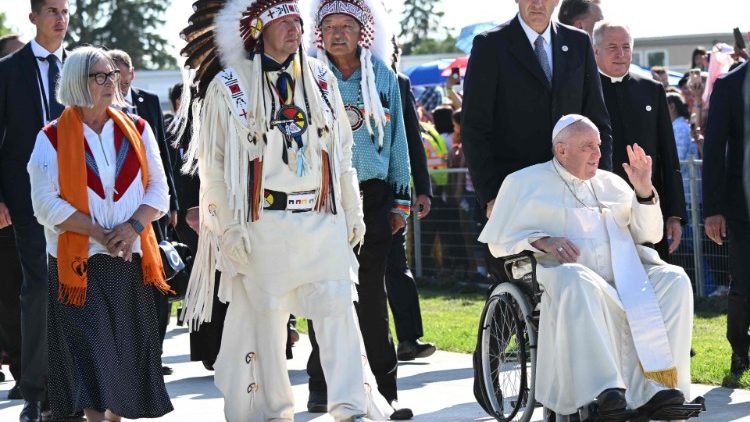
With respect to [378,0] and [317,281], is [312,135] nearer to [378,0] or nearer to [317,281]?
[317,281]

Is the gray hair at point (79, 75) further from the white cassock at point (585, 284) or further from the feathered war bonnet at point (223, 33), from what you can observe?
the white cassock at point (585, 284)

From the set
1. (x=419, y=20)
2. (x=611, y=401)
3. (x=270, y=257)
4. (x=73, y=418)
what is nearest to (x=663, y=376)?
(x=611, y=401)

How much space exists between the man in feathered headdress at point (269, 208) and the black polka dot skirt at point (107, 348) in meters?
0.32

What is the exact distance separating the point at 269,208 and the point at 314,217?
0.22m

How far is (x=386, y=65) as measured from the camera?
8375mm

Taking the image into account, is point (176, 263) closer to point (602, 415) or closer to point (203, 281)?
point (203, 281)

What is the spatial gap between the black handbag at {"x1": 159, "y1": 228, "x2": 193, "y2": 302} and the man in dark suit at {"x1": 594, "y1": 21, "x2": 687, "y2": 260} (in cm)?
263

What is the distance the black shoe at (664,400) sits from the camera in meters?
6.73

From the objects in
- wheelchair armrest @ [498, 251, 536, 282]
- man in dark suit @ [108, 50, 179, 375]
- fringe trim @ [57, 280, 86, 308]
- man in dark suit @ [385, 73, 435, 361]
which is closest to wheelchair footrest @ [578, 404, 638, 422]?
wheelchair armrest @ [498, 251, 536, 282]

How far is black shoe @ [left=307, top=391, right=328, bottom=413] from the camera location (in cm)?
827

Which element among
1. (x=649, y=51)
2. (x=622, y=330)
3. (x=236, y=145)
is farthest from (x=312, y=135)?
(x=649, y=51)

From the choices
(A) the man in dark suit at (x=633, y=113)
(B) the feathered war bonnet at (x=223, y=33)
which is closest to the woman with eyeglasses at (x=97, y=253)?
(B) the feathered war bonnet at (x=223, y=33)

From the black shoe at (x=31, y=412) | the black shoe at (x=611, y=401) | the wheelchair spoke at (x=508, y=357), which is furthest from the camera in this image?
the black shoe at (x=31, y=412)

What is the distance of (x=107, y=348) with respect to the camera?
743cm
